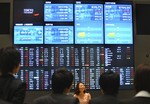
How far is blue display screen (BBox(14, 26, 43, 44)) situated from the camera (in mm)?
4656

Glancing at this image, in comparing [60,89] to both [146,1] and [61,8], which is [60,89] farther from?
[146,1]

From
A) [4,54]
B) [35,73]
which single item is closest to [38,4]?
[35,73]

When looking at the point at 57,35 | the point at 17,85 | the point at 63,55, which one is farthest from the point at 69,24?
the point at 17,85

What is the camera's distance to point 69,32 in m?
4.69

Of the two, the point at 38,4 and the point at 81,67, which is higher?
the point at 38,4

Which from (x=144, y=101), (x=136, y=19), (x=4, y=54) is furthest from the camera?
(x=136, y=19)

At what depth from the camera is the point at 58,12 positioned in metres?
4.72

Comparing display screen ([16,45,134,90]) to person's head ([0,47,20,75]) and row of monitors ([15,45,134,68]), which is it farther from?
person's head ([0,47,20,75])

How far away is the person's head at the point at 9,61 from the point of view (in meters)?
2.25

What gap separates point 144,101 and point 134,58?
2.80 meters

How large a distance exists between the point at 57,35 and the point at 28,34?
1.36 ft

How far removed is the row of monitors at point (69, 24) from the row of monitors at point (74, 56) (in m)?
0.09

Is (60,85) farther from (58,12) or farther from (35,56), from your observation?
(58,12)

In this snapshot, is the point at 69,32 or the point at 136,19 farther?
the point at 136,19
